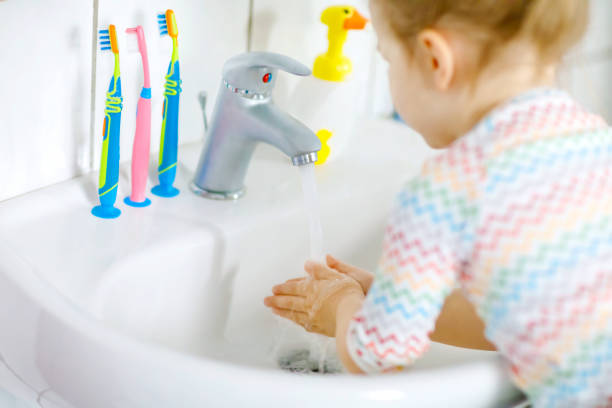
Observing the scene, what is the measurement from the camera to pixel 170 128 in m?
0.81

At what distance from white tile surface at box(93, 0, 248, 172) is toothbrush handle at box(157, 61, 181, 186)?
1.8 inches

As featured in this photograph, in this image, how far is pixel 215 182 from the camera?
841mm

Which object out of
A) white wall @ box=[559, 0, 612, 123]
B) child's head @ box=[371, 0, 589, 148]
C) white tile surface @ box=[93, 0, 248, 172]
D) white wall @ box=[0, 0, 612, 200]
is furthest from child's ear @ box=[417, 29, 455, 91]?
white wall @ box=[559, 0, 612, 123]

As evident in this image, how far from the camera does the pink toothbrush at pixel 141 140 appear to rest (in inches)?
29.8

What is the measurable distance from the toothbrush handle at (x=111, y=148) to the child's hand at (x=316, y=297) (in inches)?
7.3

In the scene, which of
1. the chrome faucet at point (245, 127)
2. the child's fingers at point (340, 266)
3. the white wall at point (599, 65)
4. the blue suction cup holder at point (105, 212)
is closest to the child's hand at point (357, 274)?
the child's fingers at point (340, 266)

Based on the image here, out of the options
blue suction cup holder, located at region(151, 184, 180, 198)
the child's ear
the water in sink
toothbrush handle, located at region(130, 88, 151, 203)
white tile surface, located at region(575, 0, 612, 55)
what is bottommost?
the water in sink

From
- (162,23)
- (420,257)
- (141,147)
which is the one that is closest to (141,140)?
(141,147)

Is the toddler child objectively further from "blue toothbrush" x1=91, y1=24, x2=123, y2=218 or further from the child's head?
"blue toothbrush" x1=91, y1=24, x2=123, y2=218

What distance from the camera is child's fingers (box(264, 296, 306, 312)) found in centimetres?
74

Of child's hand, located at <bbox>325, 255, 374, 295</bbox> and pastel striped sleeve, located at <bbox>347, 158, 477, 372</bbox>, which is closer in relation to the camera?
pastel striped sleeve, located at <bbox>347, 158, 477, 372</bbox>

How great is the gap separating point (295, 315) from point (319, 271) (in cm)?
5

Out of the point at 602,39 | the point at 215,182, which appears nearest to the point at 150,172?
the point at 215,182

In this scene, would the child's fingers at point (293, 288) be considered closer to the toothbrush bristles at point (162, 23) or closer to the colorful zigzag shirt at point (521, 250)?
the colorful zigzag shirt at point (521, 250)
